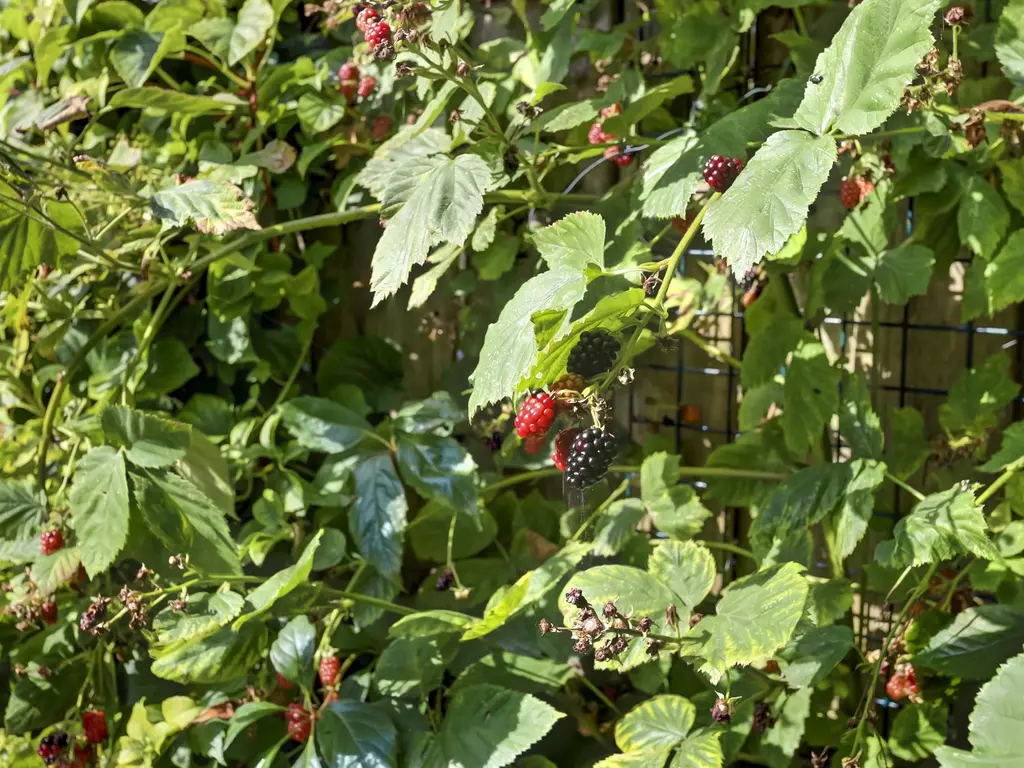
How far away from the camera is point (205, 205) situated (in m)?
1.23

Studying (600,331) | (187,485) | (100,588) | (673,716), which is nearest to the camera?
(600,331)

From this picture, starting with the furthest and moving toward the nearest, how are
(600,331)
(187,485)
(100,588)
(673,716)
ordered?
(100,588) → (187,485) → (673,716) → (600,331)

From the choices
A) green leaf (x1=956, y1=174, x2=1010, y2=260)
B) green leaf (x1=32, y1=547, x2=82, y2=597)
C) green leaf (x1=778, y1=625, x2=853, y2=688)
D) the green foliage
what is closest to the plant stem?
the green foliage

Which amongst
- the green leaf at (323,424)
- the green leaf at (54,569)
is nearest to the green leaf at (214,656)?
the green leaf at (54,569)

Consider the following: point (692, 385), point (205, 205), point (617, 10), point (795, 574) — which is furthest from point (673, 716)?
point (617, 10)

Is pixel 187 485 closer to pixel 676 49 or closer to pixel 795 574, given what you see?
pixel 795 574

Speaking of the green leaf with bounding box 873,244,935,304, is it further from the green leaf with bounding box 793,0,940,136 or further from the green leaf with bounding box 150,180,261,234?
the green leaf with bounding box 150,180,261,234

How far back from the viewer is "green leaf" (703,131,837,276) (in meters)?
0.76

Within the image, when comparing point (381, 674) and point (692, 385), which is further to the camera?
point (692, 385)

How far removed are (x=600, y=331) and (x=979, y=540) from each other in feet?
1.49

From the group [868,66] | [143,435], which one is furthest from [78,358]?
[868,66]

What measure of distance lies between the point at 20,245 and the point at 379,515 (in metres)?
0.62

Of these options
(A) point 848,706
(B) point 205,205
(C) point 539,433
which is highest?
(B) point 205,205

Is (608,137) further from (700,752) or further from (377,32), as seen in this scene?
(700,752)
